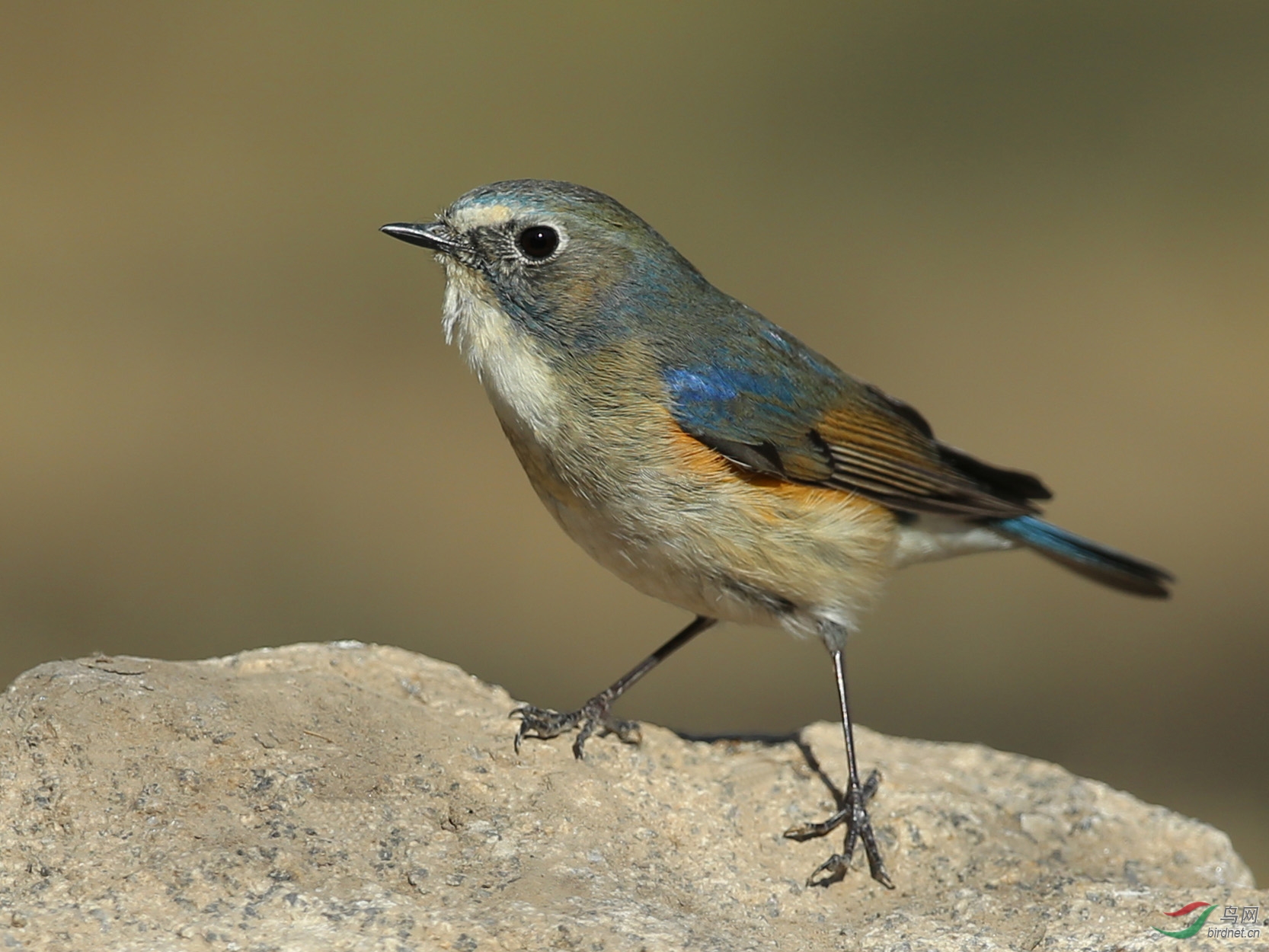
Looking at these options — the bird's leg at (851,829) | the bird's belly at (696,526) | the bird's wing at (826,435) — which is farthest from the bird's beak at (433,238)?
the bird's leg at (851,829)

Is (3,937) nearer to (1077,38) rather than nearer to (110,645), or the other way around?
(110,645)

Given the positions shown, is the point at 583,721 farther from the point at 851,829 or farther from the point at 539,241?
the point at 539,241

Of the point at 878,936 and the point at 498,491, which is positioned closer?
the point at 878,936

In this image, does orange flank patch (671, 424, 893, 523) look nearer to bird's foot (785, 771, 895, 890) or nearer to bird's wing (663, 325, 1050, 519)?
bird's wing (663, 325, 1050, 519)

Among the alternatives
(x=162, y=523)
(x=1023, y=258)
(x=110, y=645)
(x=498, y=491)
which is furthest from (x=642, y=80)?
(x=110, y=645)

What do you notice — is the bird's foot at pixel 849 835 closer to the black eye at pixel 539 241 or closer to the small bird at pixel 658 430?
the small bird at pixel 658 430

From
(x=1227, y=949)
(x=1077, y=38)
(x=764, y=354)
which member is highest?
(x=1077, y=38)
